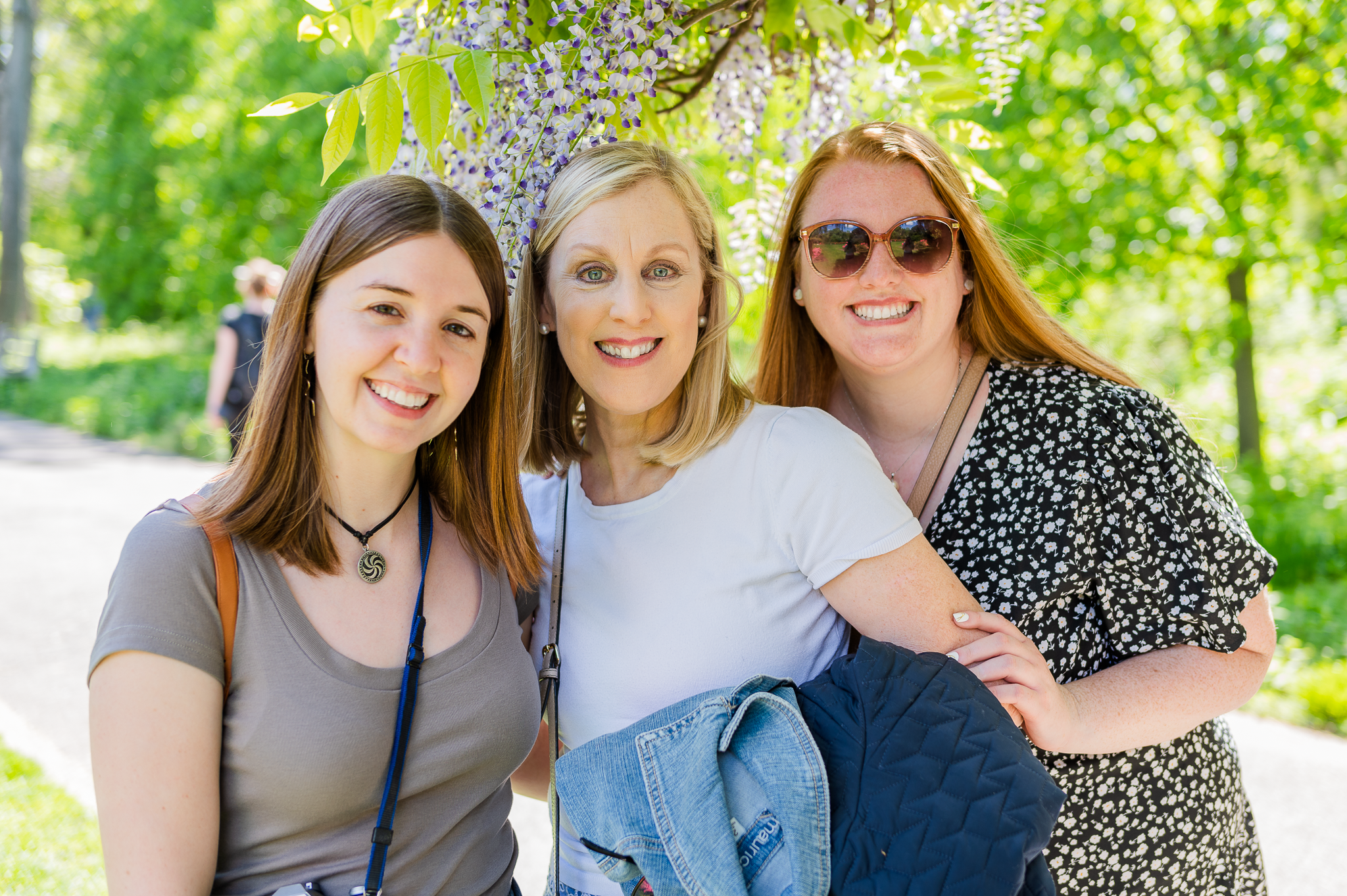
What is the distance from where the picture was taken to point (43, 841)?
400cm

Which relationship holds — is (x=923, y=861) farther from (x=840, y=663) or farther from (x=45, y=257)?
(x=45, y=257)

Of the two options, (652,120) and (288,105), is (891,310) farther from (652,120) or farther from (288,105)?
(288,105)

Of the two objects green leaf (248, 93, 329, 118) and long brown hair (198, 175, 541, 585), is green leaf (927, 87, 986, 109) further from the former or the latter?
green leaf (248, 93, 329, 118)

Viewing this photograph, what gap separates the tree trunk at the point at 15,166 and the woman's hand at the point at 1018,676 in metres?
29.7

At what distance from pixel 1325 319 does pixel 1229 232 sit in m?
4.38

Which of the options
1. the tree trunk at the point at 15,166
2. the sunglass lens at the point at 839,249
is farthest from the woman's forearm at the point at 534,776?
the tree trunk at the point at 15,166

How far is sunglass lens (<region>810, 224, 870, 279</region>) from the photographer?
2281 mm

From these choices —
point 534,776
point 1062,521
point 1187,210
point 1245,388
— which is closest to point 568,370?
point 534,776

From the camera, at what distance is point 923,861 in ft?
4.68

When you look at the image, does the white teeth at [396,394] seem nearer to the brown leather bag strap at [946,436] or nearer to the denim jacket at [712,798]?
the denim jacket at [712,798]

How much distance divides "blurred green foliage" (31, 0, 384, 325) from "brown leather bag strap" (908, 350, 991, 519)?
10050 mm

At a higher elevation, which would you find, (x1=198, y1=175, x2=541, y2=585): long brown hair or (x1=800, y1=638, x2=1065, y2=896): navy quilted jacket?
(x1=198, y1=175, x2=541, y2=585): long brown hair

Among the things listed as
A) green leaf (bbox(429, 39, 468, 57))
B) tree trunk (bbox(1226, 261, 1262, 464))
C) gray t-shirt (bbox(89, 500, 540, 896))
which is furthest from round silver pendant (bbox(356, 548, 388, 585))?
tree trunk (bbox(1226, 261, 1262, 464))

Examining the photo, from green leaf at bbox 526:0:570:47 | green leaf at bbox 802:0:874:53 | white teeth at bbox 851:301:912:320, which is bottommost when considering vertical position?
white teeth at bbox 851:301:912:320
